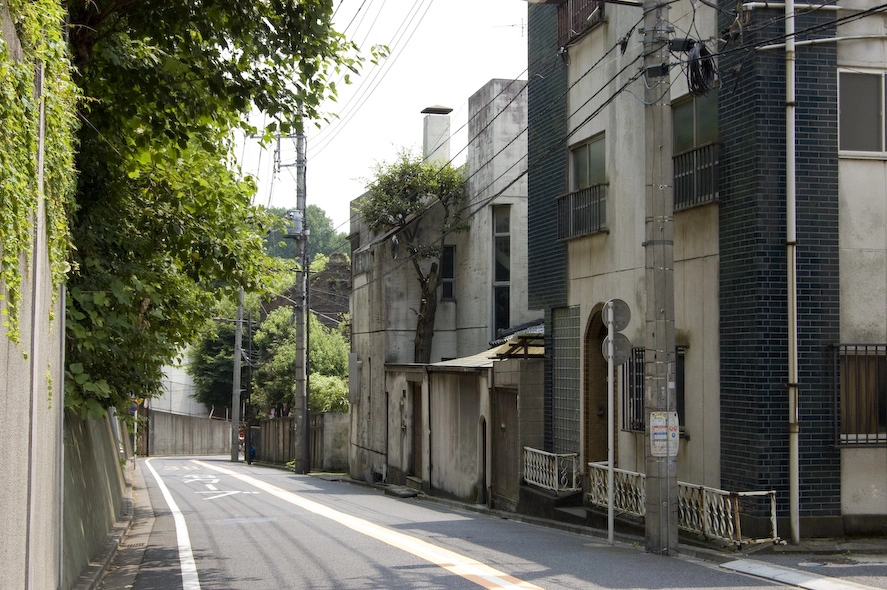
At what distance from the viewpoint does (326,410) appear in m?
45.8

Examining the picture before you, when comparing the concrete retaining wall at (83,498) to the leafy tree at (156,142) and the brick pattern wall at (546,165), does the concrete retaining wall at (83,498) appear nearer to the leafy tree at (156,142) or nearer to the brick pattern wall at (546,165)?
the leafy tree at (156,142)

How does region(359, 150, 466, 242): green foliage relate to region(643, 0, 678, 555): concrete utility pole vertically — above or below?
above

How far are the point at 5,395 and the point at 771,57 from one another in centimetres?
1019

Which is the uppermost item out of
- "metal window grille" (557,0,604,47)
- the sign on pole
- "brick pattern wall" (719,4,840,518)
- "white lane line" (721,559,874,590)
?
"metal window grille" (557,0,604,47)

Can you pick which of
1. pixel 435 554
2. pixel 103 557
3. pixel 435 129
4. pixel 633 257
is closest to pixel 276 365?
pixel 435 129

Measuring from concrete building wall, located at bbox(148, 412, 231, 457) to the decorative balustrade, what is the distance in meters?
52.2

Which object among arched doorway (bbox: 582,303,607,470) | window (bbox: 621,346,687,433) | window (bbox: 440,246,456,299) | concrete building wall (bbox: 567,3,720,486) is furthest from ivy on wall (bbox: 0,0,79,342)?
window (bbox: 440,246,456,299)

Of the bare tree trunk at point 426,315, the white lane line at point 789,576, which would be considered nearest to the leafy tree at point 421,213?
the bare tree trunk at point 426,315

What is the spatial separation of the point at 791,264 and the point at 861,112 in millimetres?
2362

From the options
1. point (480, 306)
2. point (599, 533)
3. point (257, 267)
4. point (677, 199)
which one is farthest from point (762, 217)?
point (480, 306)

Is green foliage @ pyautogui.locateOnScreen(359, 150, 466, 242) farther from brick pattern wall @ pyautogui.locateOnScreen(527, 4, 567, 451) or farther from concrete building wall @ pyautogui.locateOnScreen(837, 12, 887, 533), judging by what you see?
concrete building wall @ pyautogui.locateOnScreen(837, 12, 887, 533)

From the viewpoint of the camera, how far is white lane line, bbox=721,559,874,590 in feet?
30.6

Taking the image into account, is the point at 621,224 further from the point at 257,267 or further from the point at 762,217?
the point at 257,267

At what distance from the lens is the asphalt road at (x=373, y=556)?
31.9ft
